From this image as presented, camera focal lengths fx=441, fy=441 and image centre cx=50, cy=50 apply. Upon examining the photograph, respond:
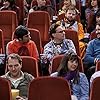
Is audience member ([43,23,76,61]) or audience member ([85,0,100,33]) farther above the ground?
audience member ([85,0,100,33])

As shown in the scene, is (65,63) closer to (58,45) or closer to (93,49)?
(58,45)

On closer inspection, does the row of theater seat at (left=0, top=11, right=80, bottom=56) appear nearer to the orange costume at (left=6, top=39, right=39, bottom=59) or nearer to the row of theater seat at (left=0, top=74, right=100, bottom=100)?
the orange costume at (left=6, top=39, right=39, bottom=59)

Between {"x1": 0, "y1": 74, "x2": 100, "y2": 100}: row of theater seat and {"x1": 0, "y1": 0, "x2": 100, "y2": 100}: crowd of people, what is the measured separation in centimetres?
13

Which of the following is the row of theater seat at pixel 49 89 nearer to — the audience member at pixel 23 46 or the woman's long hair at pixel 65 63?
the woman's long hair at pixel 65 63

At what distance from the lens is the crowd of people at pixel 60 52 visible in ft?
13.4

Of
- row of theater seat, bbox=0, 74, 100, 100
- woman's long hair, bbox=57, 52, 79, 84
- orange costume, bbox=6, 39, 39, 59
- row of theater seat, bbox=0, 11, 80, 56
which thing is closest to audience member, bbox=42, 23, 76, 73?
orange costume, bbox=6, 39, 39, 59

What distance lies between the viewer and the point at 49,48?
511cm

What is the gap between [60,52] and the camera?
508 cm

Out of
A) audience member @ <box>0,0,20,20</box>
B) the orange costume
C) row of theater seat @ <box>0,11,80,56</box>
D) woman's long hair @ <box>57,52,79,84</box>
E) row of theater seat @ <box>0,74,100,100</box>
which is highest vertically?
audience member @ <box>0,0,20,20</box>

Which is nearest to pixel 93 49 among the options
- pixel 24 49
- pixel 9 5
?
pixel 24 49

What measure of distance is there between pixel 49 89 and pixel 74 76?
43 centimetres

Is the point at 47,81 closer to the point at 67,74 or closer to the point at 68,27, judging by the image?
the point at 67,74

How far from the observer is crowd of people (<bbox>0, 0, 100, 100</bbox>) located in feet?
13.4

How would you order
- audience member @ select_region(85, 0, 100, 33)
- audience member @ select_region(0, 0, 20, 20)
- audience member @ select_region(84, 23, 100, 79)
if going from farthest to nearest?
audience member @ select_region(0, 0, 20, 20), audience member @ select_region(85, 0, 100, 33), audience member @ select_region(84, 23, 100, 79)
